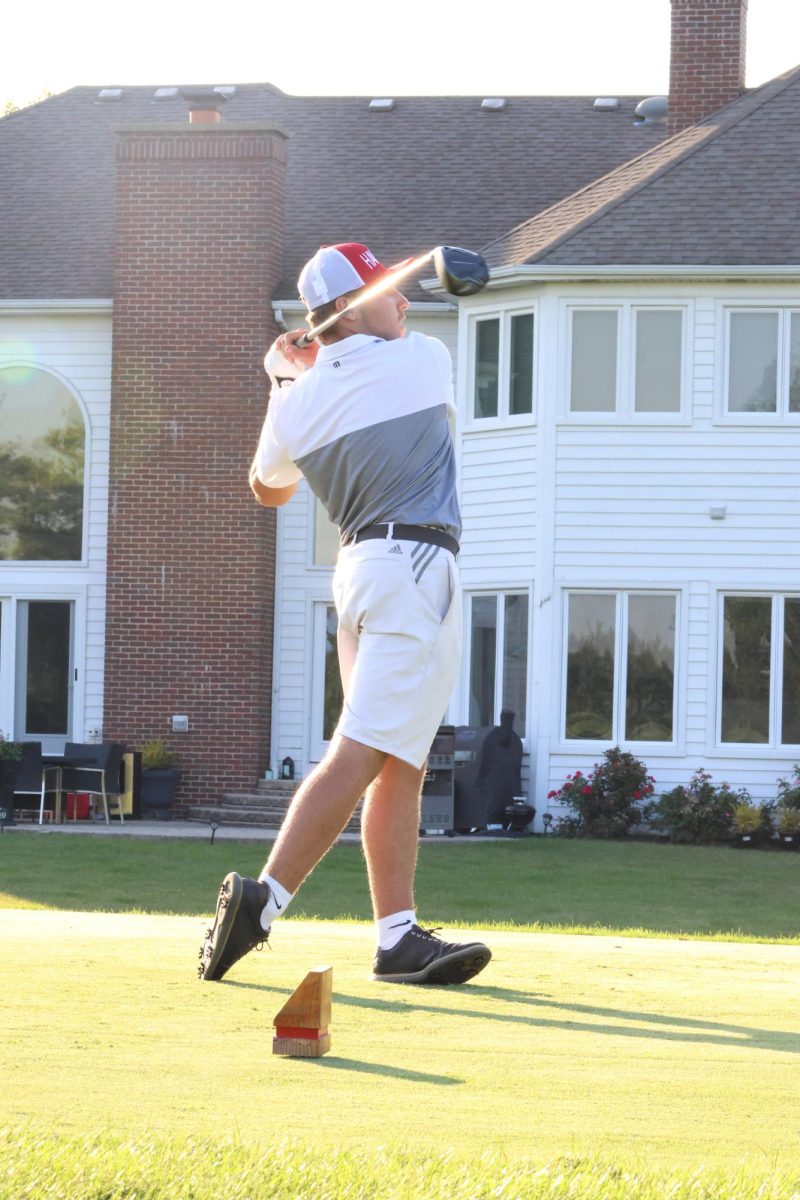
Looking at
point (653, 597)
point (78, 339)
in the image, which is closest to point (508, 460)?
point (653, 597)

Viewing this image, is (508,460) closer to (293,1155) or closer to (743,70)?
(743,70)

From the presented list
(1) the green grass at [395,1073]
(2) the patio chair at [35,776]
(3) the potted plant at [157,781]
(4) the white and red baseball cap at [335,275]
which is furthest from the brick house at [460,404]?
(4) the white and red baseball cap at [335,275]

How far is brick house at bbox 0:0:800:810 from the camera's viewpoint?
20.5m

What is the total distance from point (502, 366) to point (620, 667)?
12.1ft

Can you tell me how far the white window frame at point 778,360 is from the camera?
20.3 metres

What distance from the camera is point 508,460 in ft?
68.7

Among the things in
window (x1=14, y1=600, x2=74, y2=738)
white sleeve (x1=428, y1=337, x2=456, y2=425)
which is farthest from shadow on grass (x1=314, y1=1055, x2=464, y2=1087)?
window (x1=14, y1=600, x2=74, y2=738)

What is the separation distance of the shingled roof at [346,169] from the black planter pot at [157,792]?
5949mm

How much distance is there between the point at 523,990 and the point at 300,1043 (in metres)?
1.07

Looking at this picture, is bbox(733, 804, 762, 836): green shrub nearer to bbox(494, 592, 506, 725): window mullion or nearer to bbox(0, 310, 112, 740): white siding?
bbox(494, 592, 506, 725): window mullion

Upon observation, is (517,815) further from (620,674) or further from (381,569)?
(381,569)

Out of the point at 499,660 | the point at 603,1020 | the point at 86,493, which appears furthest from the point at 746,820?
the point at 603,1020

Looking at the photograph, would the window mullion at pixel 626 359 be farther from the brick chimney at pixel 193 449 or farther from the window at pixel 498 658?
the brick chimney at pixel 193 449

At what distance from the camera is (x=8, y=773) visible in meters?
21.1
